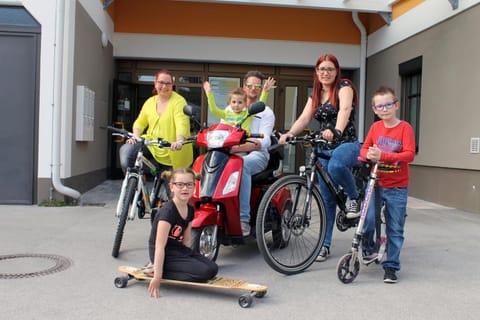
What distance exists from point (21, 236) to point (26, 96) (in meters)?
2.88

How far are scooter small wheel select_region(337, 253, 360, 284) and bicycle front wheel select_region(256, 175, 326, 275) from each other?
39 cm

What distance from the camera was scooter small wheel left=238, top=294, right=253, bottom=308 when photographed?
3090mm

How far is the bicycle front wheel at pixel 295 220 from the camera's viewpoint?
3787mm

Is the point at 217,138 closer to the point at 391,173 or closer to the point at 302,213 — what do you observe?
the point at 302,213

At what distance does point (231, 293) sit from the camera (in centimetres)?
338

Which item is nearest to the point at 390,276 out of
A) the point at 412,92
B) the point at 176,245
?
the point at 176,245

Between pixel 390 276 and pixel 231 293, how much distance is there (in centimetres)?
131

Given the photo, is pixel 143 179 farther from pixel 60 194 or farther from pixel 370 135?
pixel 60 194

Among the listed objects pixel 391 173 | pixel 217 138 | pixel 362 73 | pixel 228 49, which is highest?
pixel 228 49

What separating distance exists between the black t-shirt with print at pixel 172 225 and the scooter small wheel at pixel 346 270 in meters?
1.20

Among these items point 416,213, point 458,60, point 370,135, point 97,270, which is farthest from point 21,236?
point 458,60

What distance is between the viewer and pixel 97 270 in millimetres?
3895

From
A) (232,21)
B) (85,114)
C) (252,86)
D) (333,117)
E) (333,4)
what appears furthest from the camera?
(232,21)

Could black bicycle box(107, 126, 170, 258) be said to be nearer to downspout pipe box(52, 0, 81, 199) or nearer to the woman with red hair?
the woman with red hair
